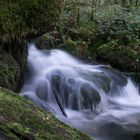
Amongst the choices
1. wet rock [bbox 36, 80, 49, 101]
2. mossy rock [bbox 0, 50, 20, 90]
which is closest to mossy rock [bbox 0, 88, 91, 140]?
mossy rock [bbox 0, 50, 20, 90]

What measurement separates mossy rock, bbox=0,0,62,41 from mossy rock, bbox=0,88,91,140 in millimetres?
2124

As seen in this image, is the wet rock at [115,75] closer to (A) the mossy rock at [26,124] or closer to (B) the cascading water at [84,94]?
(B) the cascading water at [84,94]

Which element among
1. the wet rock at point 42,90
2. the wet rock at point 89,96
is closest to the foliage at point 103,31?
the wet rock at point 89,96

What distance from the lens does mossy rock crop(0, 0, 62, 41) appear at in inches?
209

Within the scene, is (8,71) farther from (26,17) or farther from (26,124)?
Answer: (26,124)

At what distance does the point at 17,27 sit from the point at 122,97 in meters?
3.69

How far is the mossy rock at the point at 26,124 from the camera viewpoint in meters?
2.75

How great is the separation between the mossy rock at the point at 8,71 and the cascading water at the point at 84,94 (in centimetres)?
78

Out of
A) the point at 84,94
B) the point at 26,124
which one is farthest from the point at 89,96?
the point at 26,124

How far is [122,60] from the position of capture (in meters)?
→ 9.78

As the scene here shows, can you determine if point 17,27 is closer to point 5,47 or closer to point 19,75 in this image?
point 5,47

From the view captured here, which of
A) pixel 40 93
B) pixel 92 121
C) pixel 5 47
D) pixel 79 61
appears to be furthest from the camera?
pixel 79 61

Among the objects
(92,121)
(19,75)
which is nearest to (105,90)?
(92,121)

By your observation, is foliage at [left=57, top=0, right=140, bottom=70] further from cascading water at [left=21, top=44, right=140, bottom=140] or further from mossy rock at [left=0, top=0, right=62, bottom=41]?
mossy rock at [left=0, top=0, right=62, bottom=41]
